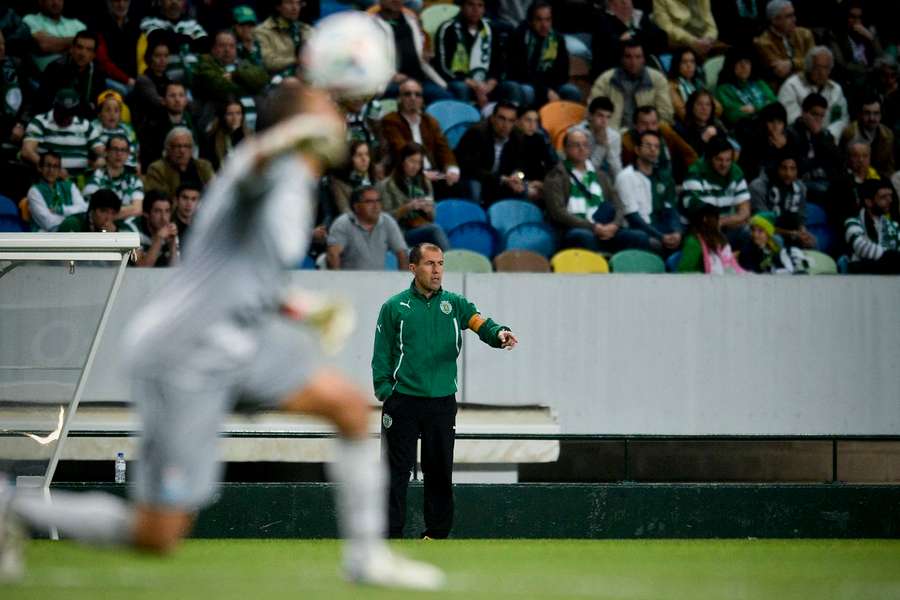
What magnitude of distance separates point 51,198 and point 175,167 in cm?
125

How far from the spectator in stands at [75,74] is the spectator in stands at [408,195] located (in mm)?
3120

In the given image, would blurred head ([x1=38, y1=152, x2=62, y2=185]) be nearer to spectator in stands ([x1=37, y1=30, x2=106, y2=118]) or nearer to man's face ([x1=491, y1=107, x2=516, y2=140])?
spectator in stands ([x1=37, y1=30, x2=106, y2=118])

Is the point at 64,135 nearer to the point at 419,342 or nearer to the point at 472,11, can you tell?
the point at 472,11

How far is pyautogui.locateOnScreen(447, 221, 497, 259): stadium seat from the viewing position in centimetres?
1538

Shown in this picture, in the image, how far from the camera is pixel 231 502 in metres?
12.4

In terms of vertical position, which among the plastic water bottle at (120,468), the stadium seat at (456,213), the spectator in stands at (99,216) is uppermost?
the stadium seat at (456,213)

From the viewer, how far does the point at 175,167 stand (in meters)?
14.9

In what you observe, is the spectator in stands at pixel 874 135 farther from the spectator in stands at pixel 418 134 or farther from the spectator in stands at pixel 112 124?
the spectator in stands at pixel 112 124

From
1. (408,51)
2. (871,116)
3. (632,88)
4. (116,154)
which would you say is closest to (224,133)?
(116,154)

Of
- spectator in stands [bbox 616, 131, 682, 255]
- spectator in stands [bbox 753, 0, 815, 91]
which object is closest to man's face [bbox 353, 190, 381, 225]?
spectator in stands [bbox 616, 131, 682, 255]

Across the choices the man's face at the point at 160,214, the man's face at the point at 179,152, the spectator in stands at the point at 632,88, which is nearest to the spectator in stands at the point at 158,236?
the man's face at the point at 160,214

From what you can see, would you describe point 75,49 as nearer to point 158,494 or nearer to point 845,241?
point 845,241

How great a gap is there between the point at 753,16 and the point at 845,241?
4.38m

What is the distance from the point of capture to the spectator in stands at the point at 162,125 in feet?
50.3
